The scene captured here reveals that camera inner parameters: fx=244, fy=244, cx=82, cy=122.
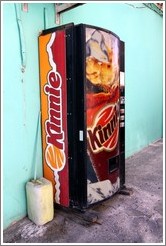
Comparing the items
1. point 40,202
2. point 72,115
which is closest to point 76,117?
point 72,115

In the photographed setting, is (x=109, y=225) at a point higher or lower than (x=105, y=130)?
lower

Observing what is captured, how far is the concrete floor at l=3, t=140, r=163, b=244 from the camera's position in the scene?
77.7 inches

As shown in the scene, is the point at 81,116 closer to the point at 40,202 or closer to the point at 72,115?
the point at 72,115

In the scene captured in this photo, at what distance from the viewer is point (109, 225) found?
2.15 m

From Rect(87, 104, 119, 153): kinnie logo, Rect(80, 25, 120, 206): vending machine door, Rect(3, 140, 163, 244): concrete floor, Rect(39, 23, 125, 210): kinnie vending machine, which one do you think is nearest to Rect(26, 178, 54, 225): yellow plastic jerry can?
Rect(3, 140, 163, 244): concrete floor

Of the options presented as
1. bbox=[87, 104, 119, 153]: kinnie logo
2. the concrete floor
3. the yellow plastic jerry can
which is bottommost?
the concrete floor

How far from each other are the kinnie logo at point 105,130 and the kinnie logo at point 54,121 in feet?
0.94

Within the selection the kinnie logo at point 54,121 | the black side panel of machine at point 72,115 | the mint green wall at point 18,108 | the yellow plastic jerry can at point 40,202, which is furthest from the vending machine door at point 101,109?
the mint green wall at point 18,108

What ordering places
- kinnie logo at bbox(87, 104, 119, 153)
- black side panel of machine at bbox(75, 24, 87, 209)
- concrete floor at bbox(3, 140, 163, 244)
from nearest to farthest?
concrete floor at bbox(3, 140, 163, 244)
black side panel of machine at bbox(75, 24, 87, 209)
kinnie logo at bbox(87, 104, 119, 153)

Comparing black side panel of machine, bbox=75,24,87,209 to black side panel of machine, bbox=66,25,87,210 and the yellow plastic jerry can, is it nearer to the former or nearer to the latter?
black side panel of machine, bbox=66,25,87,210

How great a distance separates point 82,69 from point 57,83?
284 millimetres

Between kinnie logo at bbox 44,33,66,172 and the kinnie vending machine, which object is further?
kinnie logo at bbox 44,33,66,172

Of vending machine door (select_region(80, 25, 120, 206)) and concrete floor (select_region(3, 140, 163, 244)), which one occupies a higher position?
vending machine door (select_region(80, 25, 120, 206))

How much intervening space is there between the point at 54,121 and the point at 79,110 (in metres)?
0.29
